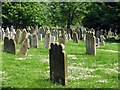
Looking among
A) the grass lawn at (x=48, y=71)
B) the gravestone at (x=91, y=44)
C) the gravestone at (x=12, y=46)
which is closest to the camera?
the grass lawn at (x=48, y=71)

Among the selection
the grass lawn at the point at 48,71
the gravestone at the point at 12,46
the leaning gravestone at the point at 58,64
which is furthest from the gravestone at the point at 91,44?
the leaning gravestone at the point at 58,64

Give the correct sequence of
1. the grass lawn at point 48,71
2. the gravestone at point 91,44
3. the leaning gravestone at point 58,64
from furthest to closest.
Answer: the gravestone at point 91,44, the leaning gravestone at point 58,64, the grass lawn at point 48,71

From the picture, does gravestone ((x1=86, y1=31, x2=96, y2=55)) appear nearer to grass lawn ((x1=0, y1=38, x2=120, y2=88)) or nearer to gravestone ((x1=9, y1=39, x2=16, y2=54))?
grass lawn ((x1=0, y1=38, x2=120, y2=88))

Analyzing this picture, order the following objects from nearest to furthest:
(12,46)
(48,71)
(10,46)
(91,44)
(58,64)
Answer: (58,64)
(48,71)
(12,46)
(10,46)
(91,44)

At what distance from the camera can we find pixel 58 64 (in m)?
10.6

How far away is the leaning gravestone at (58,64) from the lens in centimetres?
1041

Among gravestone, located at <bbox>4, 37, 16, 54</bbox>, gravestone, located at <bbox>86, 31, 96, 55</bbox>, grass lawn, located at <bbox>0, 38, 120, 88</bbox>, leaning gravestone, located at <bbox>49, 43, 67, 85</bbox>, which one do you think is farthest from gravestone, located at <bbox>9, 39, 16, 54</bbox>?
leaning gravestone, located at <bbox>49, 43, 67, 85</bbox>

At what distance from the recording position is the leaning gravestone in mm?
10406

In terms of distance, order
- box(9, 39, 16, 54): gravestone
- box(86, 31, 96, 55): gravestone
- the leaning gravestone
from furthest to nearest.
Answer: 1. box(86, 31, 96, 55): gravestone
2. box(9, 39, 16, 54): gravestone
3. the leaning gravestone

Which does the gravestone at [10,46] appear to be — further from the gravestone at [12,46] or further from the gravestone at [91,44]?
the gravestone at [91,44]

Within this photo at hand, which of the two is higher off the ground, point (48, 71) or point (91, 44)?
point (91, 44)

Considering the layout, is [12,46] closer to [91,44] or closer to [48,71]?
[91,44]

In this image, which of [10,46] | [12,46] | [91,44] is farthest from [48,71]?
[91,44]

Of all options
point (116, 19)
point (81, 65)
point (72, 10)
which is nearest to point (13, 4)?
point (72, 10)
